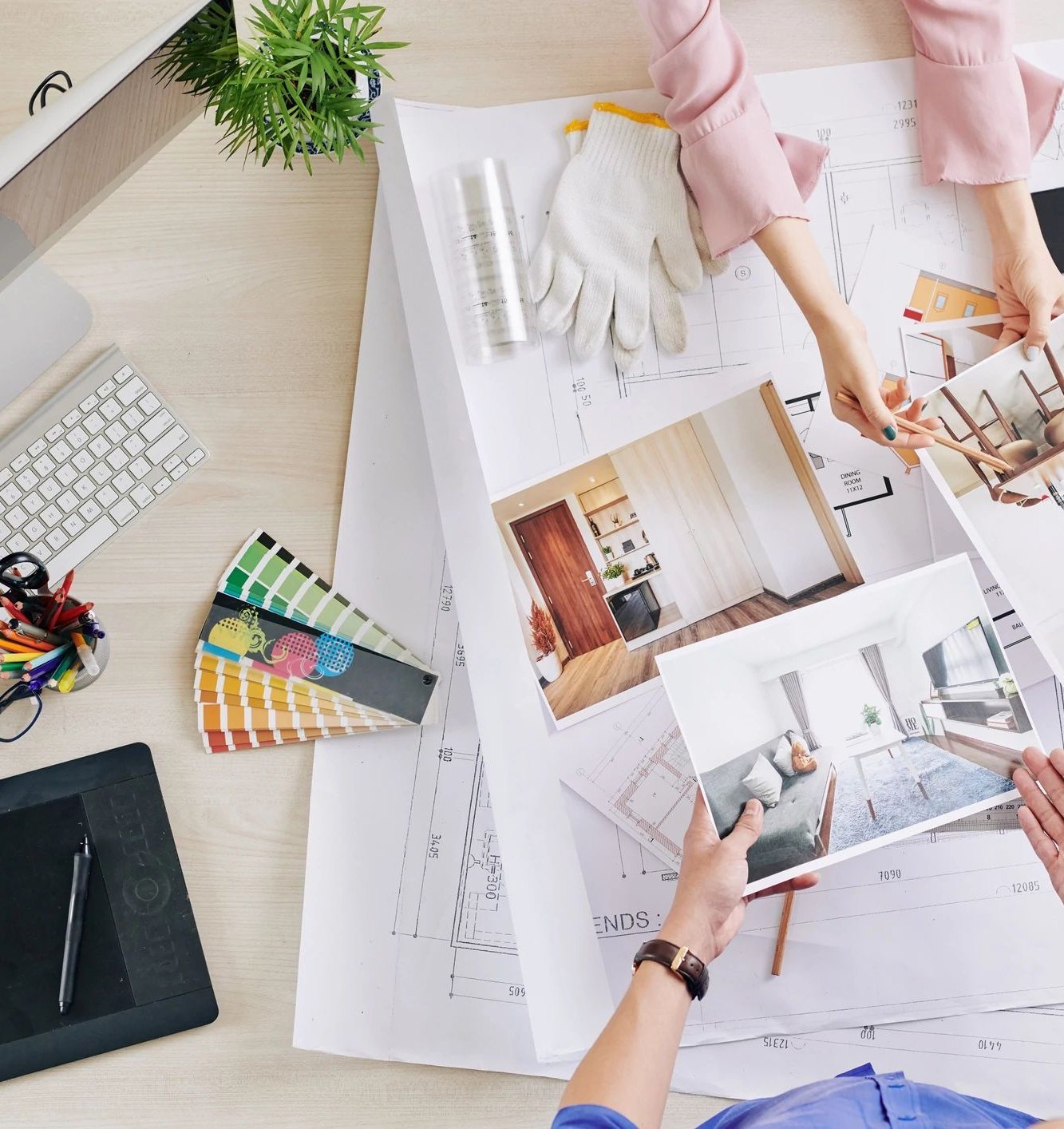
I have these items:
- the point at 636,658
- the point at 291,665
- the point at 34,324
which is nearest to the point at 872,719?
the point at 636,658

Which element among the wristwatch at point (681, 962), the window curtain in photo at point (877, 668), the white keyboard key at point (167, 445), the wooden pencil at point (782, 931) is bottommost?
the wooden pencil at point (782, 931)

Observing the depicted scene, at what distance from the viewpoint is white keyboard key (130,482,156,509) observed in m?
0.94

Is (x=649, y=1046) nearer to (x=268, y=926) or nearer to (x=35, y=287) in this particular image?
(x=268, y=926)

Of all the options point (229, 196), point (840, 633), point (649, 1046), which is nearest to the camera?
point (649, 1046)

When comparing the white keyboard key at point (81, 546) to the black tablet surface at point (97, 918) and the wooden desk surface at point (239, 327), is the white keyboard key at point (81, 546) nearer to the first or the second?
the wooden desk surface at point (239, 327)

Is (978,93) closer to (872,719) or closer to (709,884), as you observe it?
(872,719)

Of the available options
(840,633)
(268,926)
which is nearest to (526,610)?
(840,633)

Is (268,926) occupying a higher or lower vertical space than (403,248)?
lower

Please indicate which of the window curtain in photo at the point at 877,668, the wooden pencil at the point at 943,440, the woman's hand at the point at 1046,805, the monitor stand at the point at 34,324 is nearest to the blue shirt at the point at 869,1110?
the woman's hand at the point at 1046,805

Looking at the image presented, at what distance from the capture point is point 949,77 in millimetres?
911

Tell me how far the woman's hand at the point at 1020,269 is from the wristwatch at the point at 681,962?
645 millimetres

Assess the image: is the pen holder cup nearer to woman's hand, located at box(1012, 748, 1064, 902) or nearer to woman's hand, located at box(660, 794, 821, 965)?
woman's hand, located at box(660, 794, 821, 965)

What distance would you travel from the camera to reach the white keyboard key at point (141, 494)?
94 cm

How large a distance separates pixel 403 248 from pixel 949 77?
56 cm
